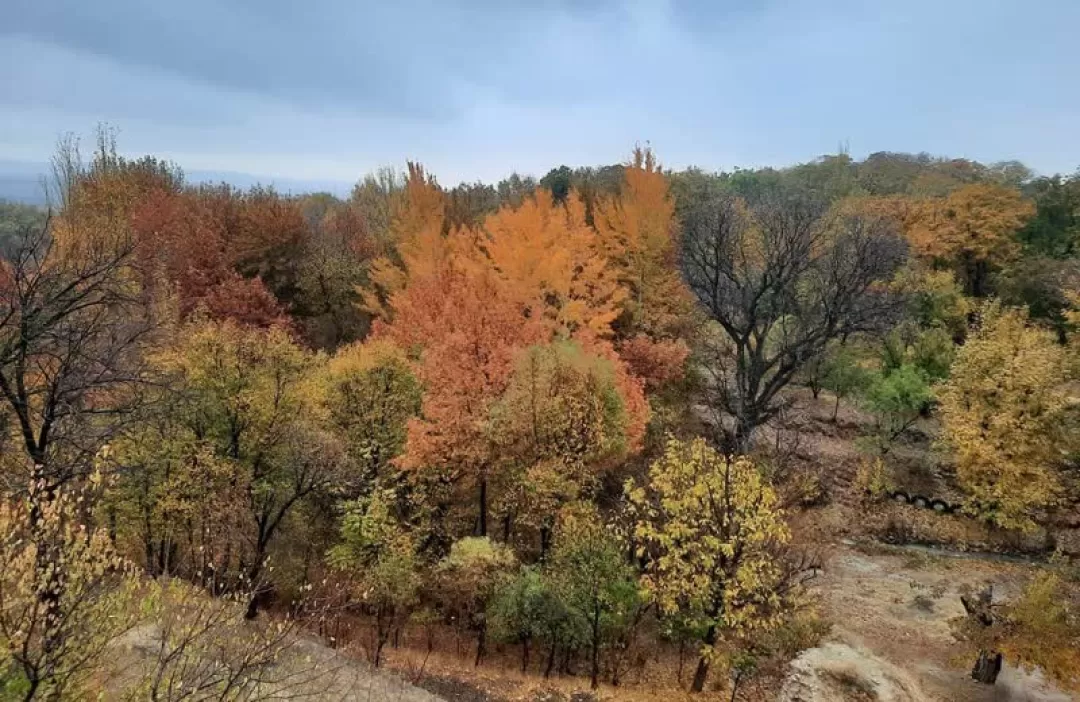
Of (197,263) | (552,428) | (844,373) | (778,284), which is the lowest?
(844,373)

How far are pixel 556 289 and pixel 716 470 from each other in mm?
14530

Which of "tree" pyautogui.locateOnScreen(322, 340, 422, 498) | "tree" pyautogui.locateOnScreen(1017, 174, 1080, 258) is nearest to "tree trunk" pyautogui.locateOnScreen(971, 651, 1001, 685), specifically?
"tree" pyautogui.locateOnScreen(322, 340, 422, 498)

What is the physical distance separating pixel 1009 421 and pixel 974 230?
25003 millimetres

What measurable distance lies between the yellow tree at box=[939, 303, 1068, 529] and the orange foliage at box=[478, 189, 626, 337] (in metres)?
14.9

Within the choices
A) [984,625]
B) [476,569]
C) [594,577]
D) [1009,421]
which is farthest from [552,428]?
[1009,421]

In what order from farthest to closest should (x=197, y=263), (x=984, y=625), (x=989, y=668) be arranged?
(x=197, y=263) → (x=989, y=668) → (x=984, y=625)

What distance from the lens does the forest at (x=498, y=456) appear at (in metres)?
13.9

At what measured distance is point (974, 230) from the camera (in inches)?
1741

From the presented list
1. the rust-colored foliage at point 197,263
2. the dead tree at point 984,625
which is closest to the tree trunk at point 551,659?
the dead tree at point 984,625

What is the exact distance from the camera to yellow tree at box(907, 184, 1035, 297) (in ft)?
144

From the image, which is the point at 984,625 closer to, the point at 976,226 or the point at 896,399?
the point at 896,399

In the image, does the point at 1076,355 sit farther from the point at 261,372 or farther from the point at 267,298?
the point at 267,298

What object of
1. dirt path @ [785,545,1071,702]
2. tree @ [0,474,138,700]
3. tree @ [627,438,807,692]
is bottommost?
dirt path @ [785,545,1071,702]

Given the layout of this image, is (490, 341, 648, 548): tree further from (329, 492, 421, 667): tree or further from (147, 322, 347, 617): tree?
(147, 322, 347, 617): tree
